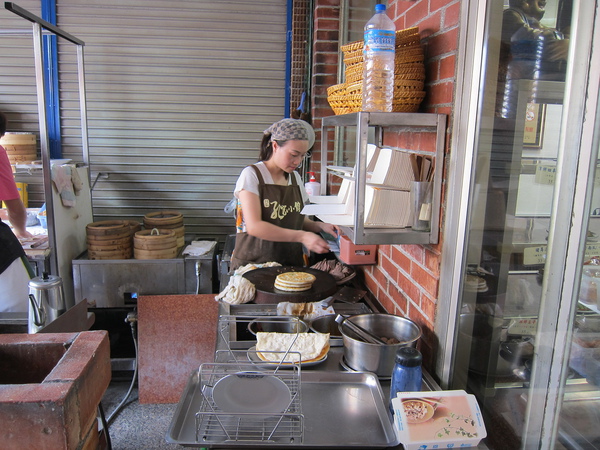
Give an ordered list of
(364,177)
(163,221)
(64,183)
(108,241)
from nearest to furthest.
A: 1. (364,177)
2. (64,183)
3. (108,241)
4. (163,221)

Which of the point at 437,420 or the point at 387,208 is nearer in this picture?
the point at 437,420

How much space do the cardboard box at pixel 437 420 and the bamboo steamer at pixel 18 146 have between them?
424 centimetres

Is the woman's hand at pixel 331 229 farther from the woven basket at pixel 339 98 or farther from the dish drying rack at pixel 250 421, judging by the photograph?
the dish drying rack at pixel 250 421

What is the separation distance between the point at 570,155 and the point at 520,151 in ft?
0.86

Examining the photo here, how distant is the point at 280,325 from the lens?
2.28 metres

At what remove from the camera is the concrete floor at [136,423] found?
3113 mm

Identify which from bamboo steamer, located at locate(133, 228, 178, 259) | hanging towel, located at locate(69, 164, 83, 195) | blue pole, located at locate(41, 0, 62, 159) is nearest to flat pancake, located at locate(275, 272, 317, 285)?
bamboo steamer, located at locate(133, 228, 178, 259)

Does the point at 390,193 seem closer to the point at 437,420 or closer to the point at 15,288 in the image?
the point at 437,420

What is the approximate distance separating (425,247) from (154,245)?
2.94 m

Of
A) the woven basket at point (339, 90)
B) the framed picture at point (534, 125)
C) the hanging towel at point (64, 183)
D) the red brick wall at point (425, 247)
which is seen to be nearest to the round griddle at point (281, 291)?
the red brick wall at point (425, 247)

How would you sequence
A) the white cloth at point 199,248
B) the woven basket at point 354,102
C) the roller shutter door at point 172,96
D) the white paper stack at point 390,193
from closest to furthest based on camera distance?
the white paper stack at point 390,193 < the woven basket at point 354,102 < the white cloth at point 199,248 < the roller shutter door at point 172,96

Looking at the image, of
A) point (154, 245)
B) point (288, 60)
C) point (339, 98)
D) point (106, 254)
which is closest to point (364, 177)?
point (339, 98)

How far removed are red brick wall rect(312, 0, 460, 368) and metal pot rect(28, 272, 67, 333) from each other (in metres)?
2.20

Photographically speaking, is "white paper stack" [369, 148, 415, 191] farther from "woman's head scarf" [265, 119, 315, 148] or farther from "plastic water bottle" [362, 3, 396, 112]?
"woman's head scarf" [265, 119, 315, 148]
